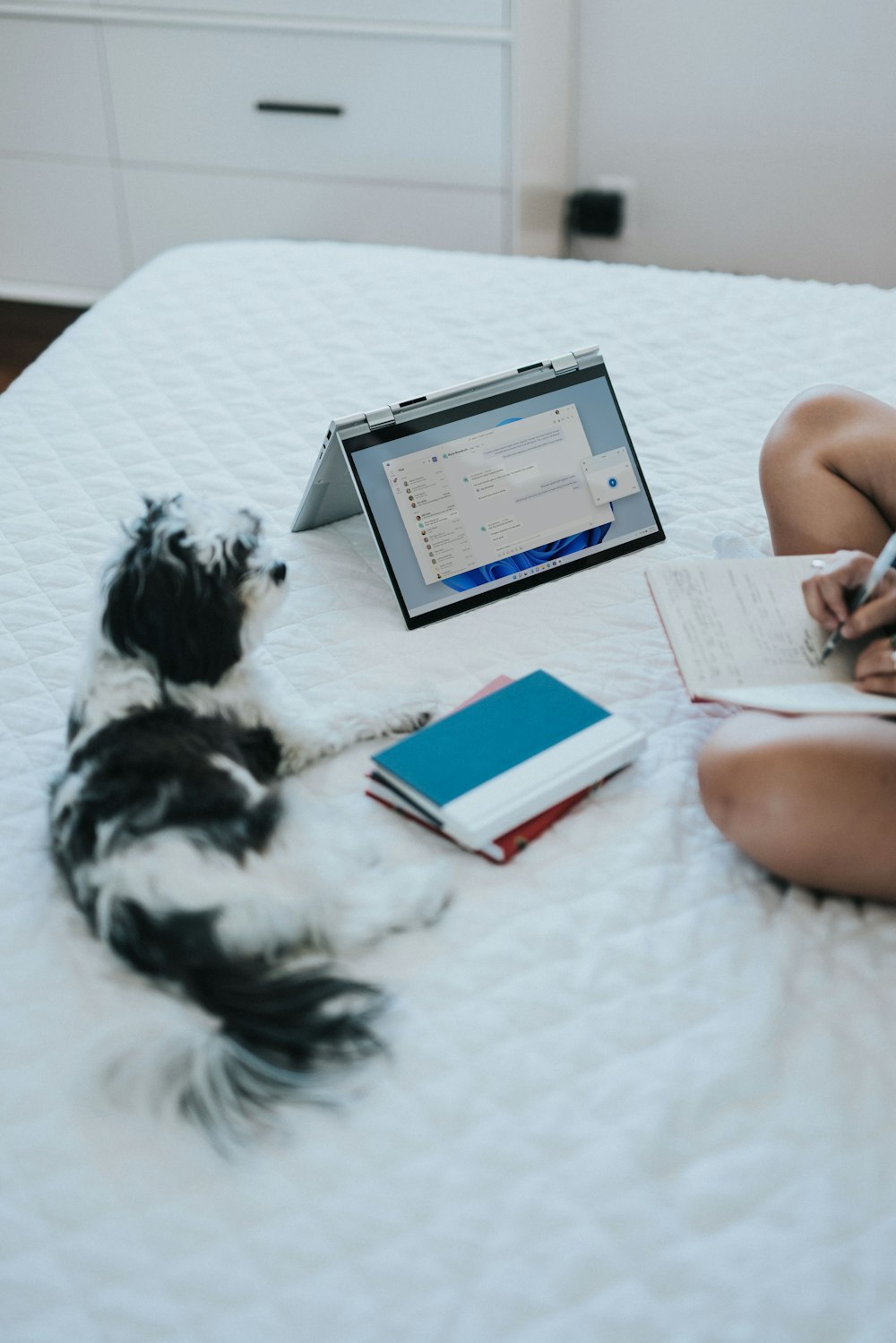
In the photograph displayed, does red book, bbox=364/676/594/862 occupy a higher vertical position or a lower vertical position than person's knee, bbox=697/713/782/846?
→ lower

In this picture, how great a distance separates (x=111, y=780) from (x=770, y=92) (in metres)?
2.32

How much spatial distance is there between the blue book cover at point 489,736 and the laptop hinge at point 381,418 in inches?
14.2

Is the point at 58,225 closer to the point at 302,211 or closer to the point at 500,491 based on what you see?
the point at 302,211

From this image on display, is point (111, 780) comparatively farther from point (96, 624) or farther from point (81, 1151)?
point (81, 1151)

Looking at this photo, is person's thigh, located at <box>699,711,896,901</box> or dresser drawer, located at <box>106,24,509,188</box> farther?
dresser drawer, located at <box>106,24,509,188</box>

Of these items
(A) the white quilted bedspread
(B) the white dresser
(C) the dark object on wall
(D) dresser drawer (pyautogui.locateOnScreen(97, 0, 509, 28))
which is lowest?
(A) the white quilted bedspread

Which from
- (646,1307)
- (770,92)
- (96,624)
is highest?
(770,92)

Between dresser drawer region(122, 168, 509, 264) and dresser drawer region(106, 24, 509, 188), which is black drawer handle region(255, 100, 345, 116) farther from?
dresser drawer region(122, 168, 509, 264)

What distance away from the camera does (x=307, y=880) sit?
3.09 ft

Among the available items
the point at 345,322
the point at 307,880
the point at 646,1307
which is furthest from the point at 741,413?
the point at 646,1307

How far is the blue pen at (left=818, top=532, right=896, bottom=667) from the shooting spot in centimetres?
104

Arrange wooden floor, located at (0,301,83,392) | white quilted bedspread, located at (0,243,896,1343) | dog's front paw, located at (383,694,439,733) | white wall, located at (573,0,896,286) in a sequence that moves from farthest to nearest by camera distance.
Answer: wooden floor, located at (0,301,83,392) → white wall, located at (573,0,896,286) → dog's front paw, located at (383,694,439,733) → white quilted bedspread, located at (0,243,896,1343)

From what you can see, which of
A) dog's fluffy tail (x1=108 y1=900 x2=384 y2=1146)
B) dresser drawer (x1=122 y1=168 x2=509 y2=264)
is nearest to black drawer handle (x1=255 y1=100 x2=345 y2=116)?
dresser drawer (x1=122 y1=168 x2=509 y2=264)

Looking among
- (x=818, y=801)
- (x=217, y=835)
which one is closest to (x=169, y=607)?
(x=217, y=835)
